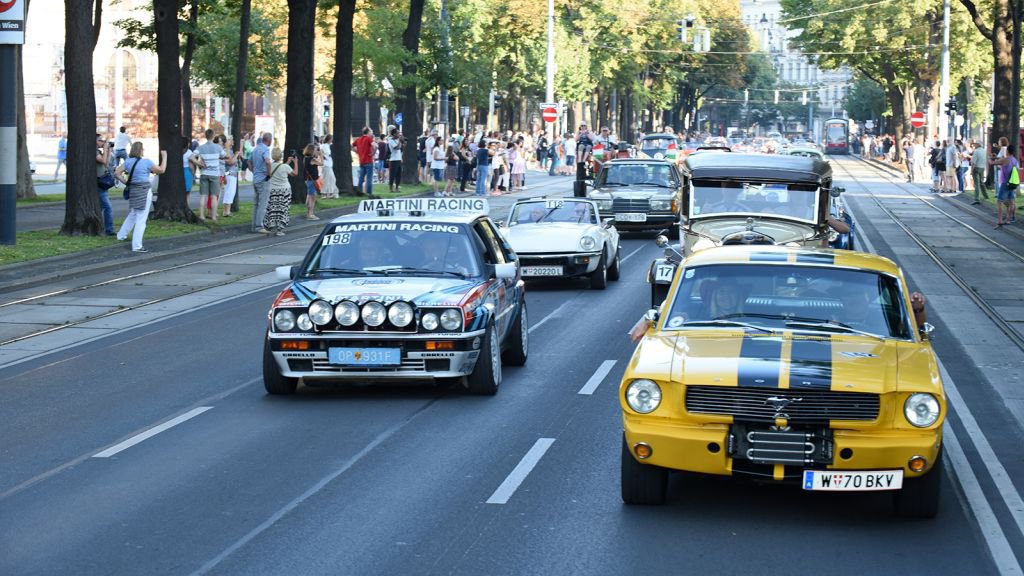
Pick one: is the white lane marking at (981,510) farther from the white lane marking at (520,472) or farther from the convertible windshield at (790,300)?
the white lane marking at (520,472)

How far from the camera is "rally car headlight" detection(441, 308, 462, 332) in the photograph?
11883 mm

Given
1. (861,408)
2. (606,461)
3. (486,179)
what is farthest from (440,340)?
(486,179)

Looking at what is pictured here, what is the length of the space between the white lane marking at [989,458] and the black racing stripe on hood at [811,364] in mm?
1404

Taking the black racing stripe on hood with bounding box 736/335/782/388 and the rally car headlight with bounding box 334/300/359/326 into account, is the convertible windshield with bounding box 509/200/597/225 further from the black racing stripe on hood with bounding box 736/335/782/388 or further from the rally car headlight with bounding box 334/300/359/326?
the black racing stripe on hood with bounding box 736/335/782/388

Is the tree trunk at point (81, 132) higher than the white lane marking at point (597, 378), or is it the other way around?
the tree trunk at point (81, 132)

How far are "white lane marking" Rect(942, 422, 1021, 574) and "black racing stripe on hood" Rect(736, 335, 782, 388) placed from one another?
1411 mm

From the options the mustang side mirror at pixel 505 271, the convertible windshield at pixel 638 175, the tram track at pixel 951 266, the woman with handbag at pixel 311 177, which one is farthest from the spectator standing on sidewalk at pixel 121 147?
the mustang side mirror at pixel 505 271

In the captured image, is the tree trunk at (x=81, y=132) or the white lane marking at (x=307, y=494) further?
the tree trunk at (x=81, y=132)

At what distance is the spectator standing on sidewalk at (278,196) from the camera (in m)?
29.4

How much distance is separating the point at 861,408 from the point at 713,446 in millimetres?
795

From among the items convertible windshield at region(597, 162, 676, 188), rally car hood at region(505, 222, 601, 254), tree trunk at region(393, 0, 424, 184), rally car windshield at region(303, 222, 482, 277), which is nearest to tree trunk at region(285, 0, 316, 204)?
convertible windshield at region(597, 162, 676, 188)

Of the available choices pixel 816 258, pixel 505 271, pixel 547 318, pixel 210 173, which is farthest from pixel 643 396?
pixel 210 173

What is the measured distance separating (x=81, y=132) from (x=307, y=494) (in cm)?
1956

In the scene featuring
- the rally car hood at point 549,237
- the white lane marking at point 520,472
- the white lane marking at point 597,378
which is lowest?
the white lane marking at point 597,378
